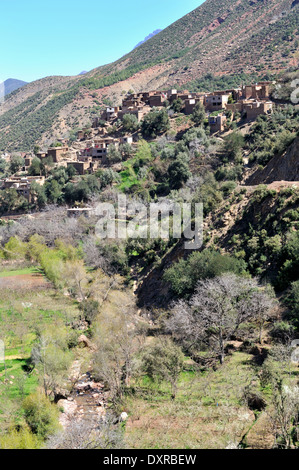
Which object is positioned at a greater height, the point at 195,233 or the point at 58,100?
the point at 58,100

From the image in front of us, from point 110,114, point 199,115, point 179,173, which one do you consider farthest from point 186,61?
point 179,173

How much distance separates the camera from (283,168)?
88.6 ft

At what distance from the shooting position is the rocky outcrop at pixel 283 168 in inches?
1018

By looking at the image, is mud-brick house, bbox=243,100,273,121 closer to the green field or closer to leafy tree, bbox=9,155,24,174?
the green field

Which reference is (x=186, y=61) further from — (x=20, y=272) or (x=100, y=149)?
(x=20, y=272)

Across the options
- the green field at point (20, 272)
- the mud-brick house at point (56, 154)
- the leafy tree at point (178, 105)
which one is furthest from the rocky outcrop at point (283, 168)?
the mud-brick house at point (56, 154)

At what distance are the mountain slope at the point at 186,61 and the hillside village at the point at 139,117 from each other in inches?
844

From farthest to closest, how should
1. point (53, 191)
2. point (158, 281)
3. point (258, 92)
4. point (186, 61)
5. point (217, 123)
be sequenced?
point (186, 61) < point (258, 92) < point (53, 191) < point (217, 123) < point (158, 281)

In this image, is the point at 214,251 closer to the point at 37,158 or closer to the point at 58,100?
the point at 37,158

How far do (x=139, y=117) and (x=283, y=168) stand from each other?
30.6 meters

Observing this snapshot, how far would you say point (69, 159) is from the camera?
50.6 meters

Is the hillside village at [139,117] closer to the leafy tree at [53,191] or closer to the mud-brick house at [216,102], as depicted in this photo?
the mud-brick house at [216,102]
